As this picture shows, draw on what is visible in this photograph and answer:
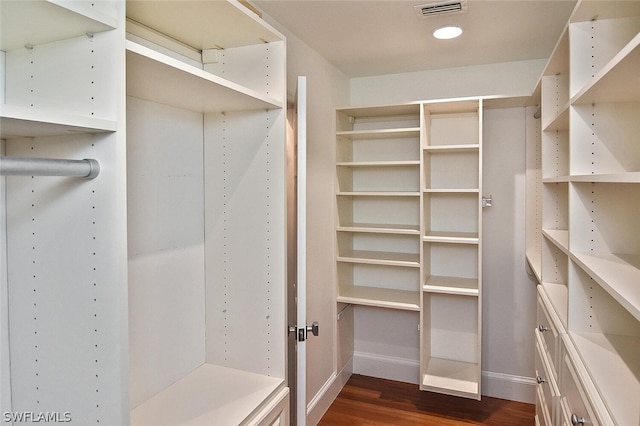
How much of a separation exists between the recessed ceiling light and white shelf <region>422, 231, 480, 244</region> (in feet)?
4.24

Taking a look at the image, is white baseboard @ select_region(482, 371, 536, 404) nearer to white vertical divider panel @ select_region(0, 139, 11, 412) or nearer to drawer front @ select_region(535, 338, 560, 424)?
drawer front @ select_region(535, 338, 560, 424)

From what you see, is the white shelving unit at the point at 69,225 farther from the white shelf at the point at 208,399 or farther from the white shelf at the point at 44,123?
the white shelf at the point at 208,399

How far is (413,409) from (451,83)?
2.44 meters

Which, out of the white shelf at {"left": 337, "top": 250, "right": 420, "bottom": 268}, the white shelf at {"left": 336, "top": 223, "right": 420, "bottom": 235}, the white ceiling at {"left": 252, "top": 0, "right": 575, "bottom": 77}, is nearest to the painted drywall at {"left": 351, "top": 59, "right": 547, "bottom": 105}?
the white ceiling at {"left": 252, "top": 0, "right": 575, "bottom": 77}

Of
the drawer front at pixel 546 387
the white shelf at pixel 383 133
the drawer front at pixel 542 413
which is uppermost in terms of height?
the white shelf at pixel 383 133

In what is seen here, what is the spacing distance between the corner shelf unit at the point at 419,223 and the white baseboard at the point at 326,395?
61 centimetres

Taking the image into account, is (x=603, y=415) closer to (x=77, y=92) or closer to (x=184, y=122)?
(x=77, y=92)

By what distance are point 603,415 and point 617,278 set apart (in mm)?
397

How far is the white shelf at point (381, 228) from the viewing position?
10.00 ft

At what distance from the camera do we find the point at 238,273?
178cm

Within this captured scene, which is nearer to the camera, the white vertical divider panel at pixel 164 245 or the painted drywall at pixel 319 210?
the white vertical divider panel at pixel 164 245

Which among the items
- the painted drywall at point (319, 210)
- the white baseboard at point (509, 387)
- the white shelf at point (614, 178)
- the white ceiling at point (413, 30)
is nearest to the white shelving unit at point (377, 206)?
the painted drywall at point (319, 210)

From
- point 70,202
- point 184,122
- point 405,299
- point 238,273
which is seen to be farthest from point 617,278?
point 405,299

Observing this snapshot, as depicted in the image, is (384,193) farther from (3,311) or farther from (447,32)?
(3,311)
